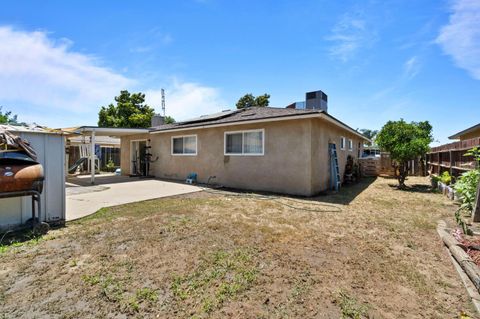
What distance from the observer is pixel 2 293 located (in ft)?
7.80

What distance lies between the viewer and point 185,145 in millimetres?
12078

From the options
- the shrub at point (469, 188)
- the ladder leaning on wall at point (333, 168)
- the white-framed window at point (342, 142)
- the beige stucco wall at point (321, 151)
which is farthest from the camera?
the white-framed window at point (342, 142)

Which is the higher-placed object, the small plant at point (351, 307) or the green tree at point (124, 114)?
the green tree at point (124, 114)

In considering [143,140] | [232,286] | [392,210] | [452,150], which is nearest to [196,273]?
[232,286]

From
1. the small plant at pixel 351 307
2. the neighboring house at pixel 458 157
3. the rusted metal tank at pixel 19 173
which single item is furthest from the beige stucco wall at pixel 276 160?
the rusted metal tank at pixel 19 173

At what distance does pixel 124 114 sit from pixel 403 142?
1086 inches

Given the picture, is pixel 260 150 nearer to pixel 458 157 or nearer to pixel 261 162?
pixel 261 162

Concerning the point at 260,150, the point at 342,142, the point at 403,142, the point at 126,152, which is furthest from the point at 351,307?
the point at 126,152

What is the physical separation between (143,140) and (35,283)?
41.4 ft

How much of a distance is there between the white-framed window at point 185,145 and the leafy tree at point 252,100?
2035 cm

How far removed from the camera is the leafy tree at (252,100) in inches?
1213

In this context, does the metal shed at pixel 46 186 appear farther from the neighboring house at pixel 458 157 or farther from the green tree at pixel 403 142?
the green tree at pixel 403 142

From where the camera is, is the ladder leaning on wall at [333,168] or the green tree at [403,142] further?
the green tree at [403,142]

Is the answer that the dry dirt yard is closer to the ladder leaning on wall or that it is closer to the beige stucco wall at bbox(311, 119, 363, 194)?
the beige stucco wall at bbox(311, 119, 363, 194)
